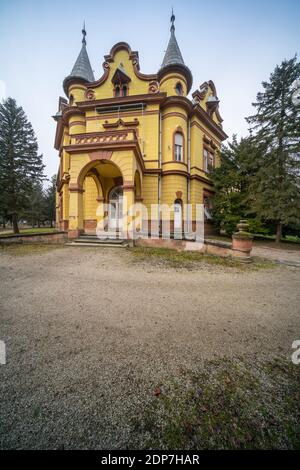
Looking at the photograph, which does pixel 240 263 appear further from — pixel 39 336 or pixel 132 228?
pixel 39 336

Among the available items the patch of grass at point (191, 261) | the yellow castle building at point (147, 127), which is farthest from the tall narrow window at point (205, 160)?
the patch of grass at point (191, 261)

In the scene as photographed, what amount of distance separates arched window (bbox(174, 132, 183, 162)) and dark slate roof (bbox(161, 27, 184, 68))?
567 centimetres

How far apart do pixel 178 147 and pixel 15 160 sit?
1849 centimetres

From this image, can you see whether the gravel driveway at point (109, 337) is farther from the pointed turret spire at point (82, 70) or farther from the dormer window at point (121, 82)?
the pointed turret spire at point (82, 70)

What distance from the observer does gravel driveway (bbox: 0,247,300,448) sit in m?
1.33

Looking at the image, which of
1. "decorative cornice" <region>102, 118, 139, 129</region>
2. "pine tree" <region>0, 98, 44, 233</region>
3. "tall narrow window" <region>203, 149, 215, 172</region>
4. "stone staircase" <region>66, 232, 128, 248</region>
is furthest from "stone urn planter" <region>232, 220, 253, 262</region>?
"pine tree" <region>0, 98, 44, 233</region>

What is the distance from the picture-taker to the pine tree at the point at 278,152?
36.1 feet

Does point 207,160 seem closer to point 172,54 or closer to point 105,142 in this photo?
point 172,54

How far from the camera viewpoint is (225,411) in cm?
142

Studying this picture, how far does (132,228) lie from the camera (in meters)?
8.93

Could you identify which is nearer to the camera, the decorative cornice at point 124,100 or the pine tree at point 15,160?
the decorative cornice at point 124,100

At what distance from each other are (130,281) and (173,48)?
19.8 m

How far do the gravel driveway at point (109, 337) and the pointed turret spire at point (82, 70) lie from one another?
59.7ft

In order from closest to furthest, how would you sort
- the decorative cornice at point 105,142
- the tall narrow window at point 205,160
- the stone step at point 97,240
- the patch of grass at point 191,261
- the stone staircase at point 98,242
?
1. the patch of grass at point 191,261
2. the stone staircase at point 98,242
3. the stone step at point 97,240
4. the decorative cornice at point 105,142
5. the tall narrow window at point 205,160
